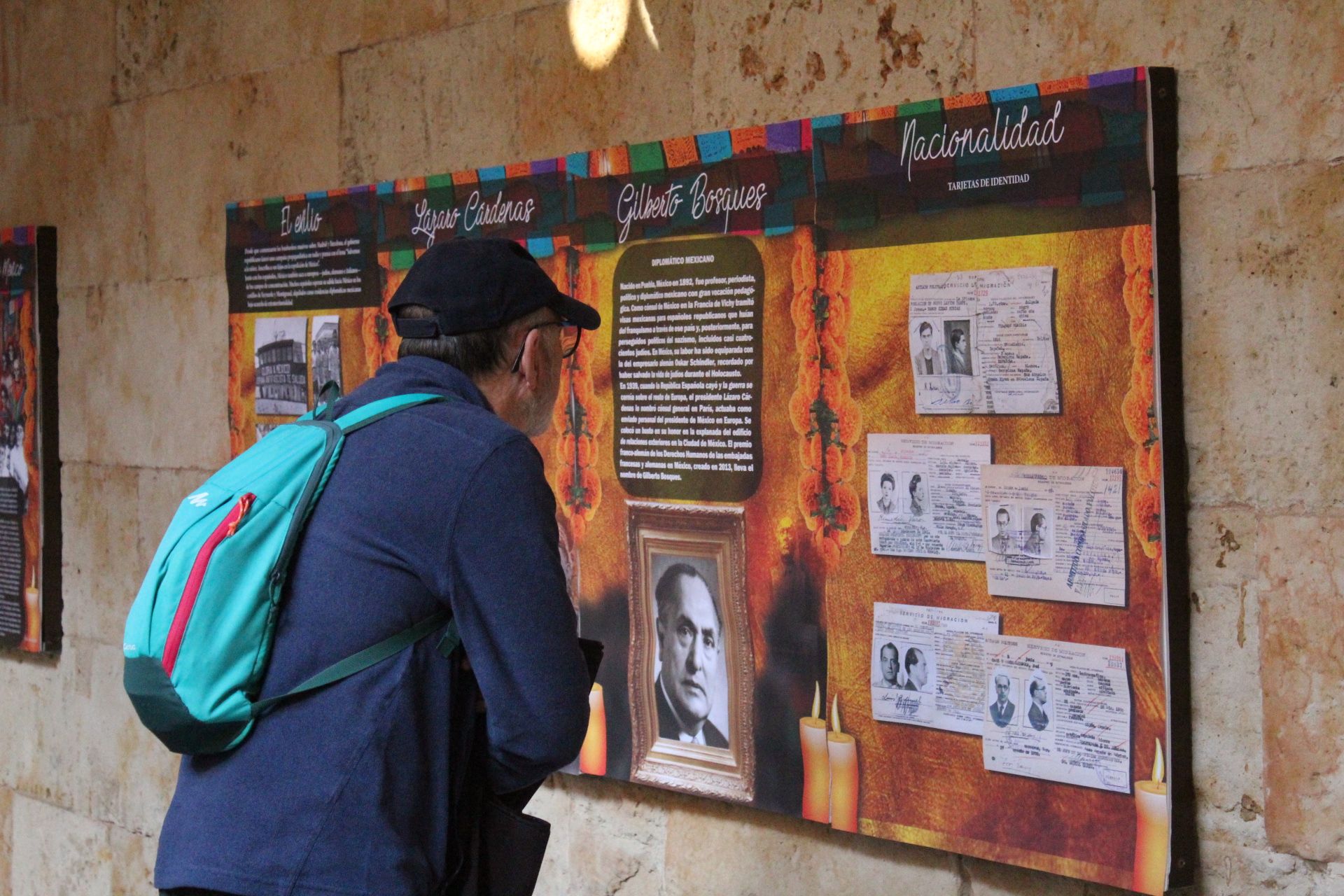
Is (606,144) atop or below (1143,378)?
atop

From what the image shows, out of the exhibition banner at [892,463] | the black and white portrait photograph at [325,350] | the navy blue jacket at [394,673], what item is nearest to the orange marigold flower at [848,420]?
the exhibition banner at [892,463]

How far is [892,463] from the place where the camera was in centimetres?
281

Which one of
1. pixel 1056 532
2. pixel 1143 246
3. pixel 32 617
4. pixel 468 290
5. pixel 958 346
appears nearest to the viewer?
pixel 468 290

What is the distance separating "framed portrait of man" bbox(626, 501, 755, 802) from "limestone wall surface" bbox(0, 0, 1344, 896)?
0.13m

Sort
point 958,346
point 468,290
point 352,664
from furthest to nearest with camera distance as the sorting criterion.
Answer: point 958,346 < point 468,290 < point 352,664

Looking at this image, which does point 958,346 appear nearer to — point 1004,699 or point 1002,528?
point 1002,528

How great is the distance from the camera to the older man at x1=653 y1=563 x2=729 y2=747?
10.4ft

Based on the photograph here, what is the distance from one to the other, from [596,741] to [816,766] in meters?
0.66

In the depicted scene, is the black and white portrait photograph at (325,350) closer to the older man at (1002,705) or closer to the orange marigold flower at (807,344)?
the orange marigold flower at (807,344)

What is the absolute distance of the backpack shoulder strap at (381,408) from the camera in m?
1.99

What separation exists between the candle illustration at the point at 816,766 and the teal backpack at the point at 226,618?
120cm

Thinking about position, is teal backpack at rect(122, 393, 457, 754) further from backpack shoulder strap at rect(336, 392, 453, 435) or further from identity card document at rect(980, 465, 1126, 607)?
identity card document at rect(980, 465, 1126, 607)

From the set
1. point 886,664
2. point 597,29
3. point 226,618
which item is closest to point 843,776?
point 886,664

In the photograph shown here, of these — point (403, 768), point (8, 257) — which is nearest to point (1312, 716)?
point (403, 768)
